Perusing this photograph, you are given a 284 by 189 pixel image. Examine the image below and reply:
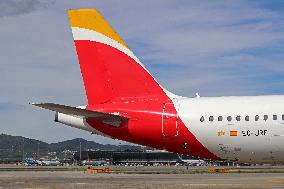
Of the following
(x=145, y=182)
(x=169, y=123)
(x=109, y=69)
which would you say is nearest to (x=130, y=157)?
(x=145, y=182)

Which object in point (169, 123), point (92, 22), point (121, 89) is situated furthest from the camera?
→ point (92, 22)

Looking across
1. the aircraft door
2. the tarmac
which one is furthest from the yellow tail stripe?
the tarmac

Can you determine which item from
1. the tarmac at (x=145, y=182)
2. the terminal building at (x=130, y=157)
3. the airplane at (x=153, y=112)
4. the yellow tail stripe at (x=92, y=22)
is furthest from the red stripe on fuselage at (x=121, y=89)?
the terminal building at (x=130, y=157)

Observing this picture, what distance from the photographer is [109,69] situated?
32.0 metres

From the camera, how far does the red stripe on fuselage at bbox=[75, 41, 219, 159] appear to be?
3045 centimetres

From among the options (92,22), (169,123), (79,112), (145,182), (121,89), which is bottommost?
(145,182)

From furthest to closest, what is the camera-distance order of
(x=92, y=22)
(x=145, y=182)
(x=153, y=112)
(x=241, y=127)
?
(x=145, y=182) → (x=92, y=22) → (x=153, y=112) → (x=241, y=127)

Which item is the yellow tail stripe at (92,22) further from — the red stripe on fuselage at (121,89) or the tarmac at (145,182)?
the tarmac at (145,182)

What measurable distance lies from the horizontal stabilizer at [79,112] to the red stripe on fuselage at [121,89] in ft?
1.74

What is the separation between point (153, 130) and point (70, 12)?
31.6 feet

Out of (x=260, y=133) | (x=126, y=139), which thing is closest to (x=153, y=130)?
(x=126, y=139)

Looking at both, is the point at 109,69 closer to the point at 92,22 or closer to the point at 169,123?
the point at 92,22

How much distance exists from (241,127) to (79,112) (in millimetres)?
9342

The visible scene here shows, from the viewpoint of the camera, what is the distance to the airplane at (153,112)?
2833 centimetres
